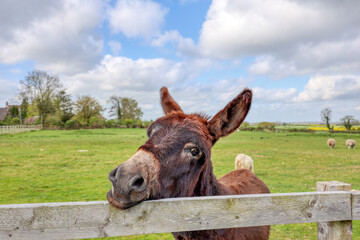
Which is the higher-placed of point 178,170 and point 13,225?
point 178,170

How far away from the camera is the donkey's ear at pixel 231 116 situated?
8.85 ft

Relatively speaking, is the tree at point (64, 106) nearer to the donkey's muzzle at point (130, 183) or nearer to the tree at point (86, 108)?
the tree at point (86, 108)

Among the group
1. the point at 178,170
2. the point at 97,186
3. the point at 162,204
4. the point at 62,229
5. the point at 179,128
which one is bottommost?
the point at 97,186

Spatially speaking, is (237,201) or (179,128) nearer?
(237,201)

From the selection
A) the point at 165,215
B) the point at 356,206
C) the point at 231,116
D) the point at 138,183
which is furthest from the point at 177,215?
the point at 356,206

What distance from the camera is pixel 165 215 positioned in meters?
2.04

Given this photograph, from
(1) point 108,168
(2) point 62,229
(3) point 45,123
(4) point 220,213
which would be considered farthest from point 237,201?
(3) point 45,123

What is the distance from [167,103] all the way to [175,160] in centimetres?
150

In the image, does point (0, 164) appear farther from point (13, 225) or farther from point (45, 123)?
point (45, 123)

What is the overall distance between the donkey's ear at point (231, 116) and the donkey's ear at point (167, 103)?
86 centimetres

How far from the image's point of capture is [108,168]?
571 inches

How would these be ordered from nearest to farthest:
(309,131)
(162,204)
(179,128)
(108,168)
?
(162,204), (179,128), (108,168), (309,131)

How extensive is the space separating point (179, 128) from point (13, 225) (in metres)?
1.58

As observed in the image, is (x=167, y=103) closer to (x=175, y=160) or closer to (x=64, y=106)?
(x=175, y=160)
